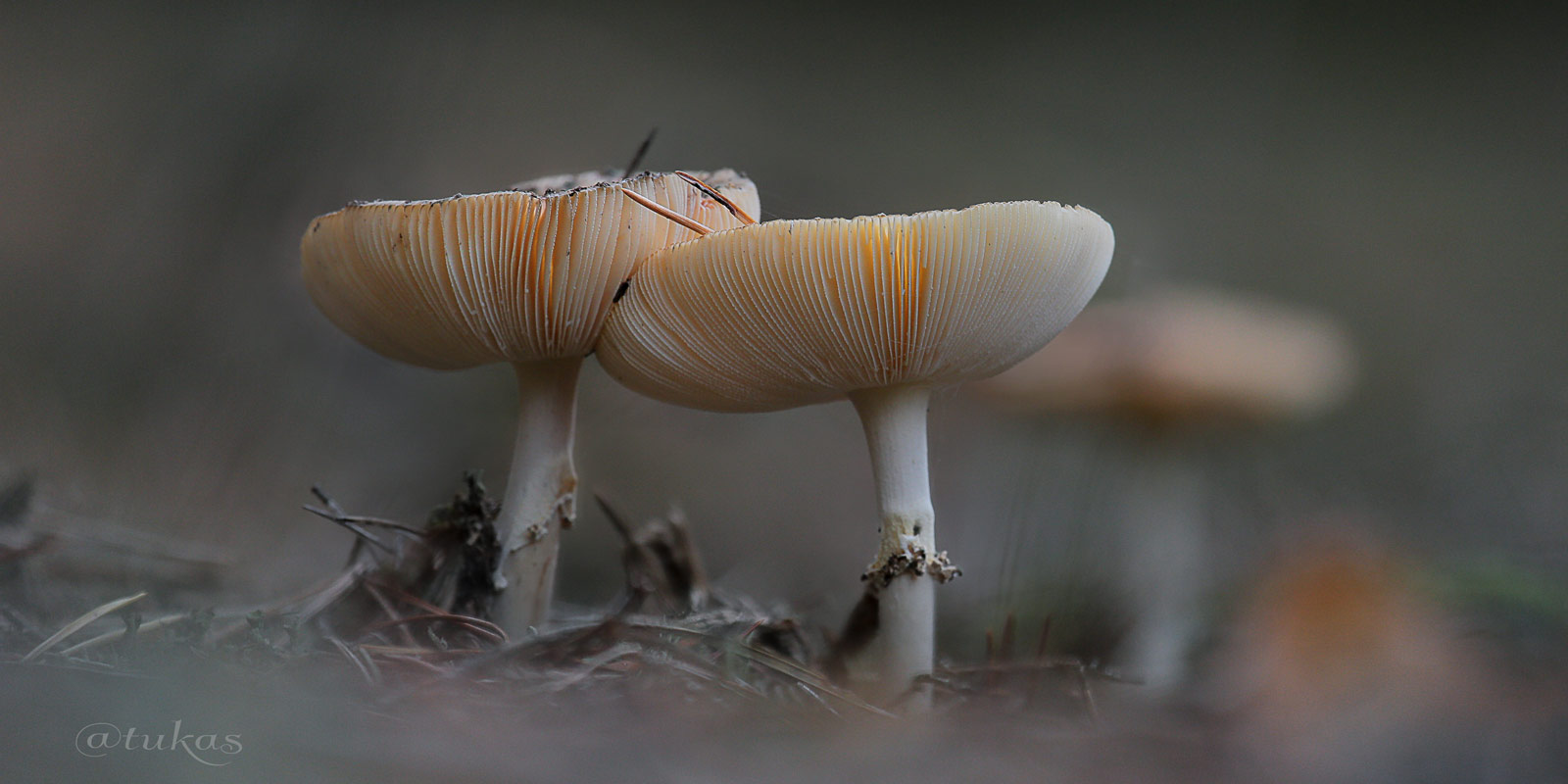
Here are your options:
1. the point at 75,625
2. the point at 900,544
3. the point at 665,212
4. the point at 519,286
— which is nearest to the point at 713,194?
the point at 665,212

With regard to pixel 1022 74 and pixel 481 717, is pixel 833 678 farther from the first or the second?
pixel 1022 74

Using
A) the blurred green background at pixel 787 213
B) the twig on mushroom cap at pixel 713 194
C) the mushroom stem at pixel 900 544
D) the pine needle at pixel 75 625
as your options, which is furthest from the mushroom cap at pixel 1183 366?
the pine needle at pixel 75 625

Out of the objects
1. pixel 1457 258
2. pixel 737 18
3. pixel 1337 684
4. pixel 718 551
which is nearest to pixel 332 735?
pixel 1337 684

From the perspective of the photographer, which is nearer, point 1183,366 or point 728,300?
point 728,300

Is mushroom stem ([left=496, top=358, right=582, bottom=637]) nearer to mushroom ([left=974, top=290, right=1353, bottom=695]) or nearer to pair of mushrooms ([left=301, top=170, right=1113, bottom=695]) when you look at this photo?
pair of mushrooms ([left=301, top=170, right=1113, bottom=695])

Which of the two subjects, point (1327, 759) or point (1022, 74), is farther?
point (1022, 74)

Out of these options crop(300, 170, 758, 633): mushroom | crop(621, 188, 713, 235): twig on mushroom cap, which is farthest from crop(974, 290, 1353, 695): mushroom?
crop(621, 188, 713, 235): twig on mushroom cap

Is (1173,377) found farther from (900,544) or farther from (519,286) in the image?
(519,286)
